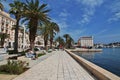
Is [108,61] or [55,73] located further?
[108,61]

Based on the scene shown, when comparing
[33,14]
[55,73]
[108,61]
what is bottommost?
[108,61]

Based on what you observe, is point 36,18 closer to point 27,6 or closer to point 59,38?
point 27,6

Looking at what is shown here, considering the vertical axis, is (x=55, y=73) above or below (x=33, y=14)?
below

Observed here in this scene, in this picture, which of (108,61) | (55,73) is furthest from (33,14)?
(55,73)

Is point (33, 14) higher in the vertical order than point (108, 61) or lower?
higher

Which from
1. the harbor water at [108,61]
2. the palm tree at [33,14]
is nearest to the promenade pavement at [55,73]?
the harbor water at [108,61]

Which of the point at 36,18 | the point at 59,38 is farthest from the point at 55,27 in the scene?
the point at 59,38

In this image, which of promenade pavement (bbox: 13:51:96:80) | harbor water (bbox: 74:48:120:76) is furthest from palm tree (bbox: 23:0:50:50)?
promenade pavement (bbox: 13:51:96:80)

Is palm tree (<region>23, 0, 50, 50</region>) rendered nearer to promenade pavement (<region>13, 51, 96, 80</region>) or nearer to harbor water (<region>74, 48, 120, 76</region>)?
harbor water (<region>74, 48, 120, 76</region>)

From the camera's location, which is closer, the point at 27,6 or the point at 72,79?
the point at 72,79

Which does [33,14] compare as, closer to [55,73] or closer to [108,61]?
[108,61]

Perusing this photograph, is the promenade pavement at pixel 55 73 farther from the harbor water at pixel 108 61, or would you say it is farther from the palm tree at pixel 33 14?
the palm tree at pixel 33 14

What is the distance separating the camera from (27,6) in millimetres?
33781

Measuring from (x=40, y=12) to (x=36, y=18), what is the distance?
1257 mm
